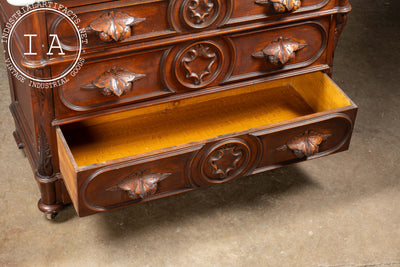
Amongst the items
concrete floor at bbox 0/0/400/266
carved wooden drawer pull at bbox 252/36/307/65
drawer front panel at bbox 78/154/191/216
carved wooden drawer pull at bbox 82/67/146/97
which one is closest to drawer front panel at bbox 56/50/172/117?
carved wooden drawer pull at bbox 82/67/146/97

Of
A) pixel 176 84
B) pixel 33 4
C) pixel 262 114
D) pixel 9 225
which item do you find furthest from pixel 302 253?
pixel 33 4

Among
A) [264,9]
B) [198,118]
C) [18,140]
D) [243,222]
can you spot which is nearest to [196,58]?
[264,9]

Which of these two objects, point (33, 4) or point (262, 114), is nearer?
point (33, 4)

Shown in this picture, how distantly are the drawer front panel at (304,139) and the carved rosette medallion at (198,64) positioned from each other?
0.25 metres

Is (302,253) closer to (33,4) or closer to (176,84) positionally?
(176,84)

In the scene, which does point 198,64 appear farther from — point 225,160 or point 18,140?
point 18,140

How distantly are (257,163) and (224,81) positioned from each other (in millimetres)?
281

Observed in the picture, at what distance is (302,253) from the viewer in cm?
202

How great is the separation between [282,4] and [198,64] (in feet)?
1.02

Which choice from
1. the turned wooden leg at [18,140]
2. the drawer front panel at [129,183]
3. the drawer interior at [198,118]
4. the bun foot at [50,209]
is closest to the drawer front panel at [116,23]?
the drawer front panel at [129,183]

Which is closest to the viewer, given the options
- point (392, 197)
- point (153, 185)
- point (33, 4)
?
point (33, 4)

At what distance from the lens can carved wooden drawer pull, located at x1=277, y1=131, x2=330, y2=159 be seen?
1974mm

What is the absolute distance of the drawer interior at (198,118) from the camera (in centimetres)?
208

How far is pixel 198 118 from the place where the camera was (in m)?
2.23
